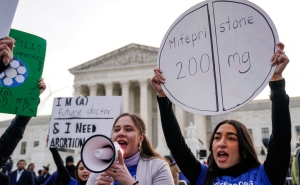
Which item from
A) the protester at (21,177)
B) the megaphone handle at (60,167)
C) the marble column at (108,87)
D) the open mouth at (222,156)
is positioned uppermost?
the marble column at (108,87)

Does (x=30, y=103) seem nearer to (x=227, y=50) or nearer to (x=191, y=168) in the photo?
(x=191, y=168)

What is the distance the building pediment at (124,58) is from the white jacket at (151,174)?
1531 inches

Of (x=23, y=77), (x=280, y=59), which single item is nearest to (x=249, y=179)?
(x=280, y=59)

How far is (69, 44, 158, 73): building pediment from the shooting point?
4172 cm

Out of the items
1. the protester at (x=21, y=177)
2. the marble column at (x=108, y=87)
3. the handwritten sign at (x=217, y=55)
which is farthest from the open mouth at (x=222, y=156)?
the marble column at (x=108, y=87)

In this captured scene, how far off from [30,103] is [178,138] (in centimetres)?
161

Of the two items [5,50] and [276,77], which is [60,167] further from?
[276,77]

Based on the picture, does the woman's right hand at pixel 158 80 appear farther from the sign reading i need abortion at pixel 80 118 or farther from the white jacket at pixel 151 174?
the sign reading i need abortion at pixel 80 118

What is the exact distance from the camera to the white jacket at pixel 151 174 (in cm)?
221

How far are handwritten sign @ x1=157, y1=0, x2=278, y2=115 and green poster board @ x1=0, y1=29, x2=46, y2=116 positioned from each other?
1.48 meters

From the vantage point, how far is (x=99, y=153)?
1.82 metres

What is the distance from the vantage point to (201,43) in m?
2.23

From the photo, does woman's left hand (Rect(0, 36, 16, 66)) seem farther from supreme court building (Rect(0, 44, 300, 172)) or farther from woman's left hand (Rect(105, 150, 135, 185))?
supreme court building (Rect(0, 44, 300, 172))

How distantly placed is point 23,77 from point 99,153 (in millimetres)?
1682
